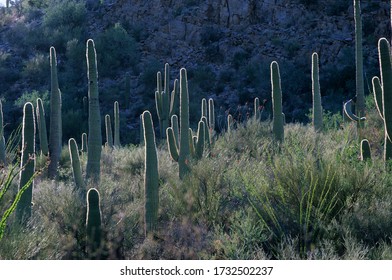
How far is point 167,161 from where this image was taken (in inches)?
494

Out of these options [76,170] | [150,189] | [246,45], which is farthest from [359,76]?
[246,45]

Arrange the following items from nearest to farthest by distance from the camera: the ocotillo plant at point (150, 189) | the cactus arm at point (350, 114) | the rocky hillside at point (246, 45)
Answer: the ocotillo plant at point (150, 189) → the cactus arm at point (350, 114) → the rocky hillside at point (246, 45)

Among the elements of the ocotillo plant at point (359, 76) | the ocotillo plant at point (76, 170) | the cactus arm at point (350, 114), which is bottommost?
the ocotillo plant at point (76, 170)

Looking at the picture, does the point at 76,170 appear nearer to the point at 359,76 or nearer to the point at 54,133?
the point at 54,133

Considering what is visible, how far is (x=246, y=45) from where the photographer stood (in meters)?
35.5

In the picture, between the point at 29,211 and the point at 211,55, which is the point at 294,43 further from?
the point at 29,211

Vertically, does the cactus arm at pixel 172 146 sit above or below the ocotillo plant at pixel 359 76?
below

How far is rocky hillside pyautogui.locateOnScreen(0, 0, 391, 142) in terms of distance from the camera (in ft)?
102

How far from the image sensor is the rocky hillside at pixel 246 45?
3097cm

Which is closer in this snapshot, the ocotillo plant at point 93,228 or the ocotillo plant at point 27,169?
the ocotillo plant at point 93,228

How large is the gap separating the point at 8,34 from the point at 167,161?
3219 centimetres

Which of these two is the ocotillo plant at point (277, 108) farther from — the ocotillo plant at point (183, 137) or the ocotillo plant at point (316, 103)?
the ocotillo plant at point (316, 103)

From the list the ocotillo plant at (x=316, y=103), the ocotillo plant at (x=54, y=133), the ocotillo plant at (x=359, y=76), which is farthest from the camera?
the ocotillo plant at (x=316, y=103)

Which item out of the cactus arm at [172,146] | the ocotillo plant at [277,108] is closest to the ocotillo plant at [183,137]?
the cactus arm at [172,146]
